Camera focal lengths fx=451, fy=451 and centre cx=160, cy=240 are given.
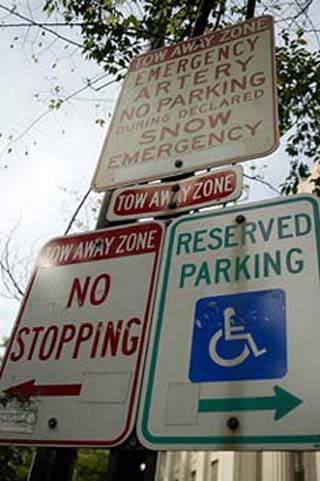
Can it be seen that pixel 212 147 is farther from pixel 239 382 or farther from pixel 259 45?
pixel 239 382

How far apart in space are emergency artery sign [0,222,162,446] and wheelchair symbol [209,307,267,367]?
0.18 m

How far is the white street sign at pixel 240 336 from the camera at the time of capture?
851 millimetres

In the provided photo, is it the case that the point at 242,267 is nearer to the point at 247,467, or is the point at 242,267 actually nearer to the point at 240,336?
the point at 240,336

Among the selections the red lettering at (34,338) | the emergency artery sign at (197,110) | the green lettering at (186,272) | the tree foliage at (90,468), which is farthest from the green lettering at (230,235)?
the tree foliage at (90,468)

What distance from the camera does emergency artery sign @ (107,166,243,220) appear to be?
1.32 metres

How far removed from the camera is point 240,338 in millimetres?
959

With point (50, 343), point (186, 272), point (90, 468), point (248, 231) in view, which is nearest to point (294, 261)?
point (248, 231)

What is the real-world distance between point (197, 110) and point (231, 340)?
0.93 metres

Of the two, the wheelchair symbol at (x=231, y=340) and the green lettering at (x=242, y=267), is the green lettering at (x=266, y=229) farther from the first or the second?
the wheelchair symbol at (x=231, y=340)

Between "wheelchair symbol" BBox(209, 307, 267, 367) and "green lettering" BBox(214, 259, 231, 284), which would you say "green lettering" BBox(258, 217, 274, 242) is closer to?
"green lettering" BBox(214, 259, 231, 284)

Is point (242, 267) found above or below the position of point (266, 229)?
below

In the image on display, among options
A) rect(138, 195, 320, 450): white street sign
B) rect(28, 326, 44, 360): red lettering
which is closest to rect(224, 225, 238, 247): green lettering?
rect(138, 195, 320, 450): white street sign

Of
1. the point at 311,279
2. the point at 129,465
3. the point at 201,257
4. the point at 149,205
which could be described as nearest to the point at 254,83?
the point at 149,205

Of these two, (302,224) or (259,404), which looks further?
(302,224)
